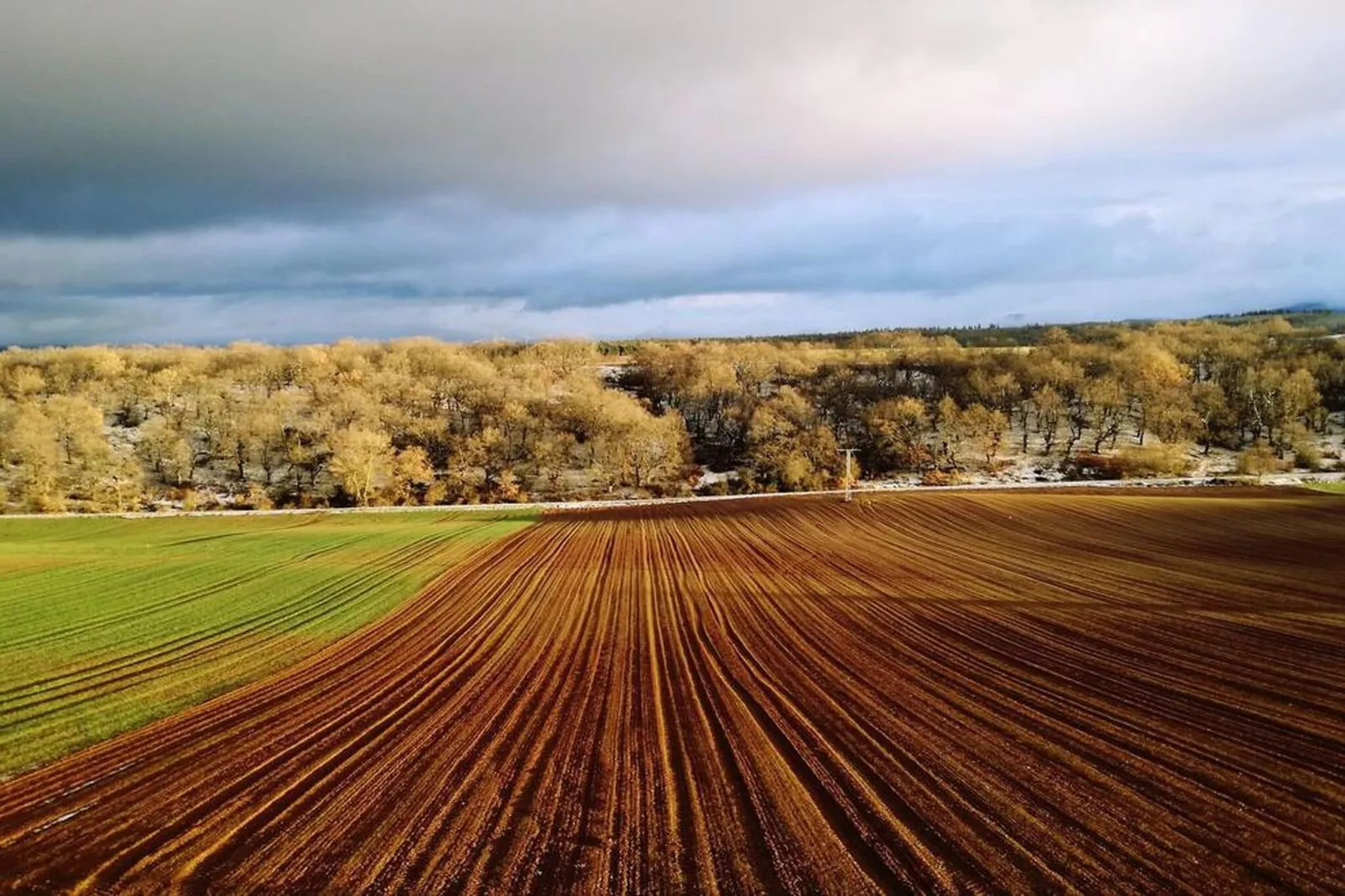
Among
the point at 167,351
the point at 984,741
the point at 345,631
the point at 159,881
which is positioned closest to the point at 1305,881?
the point at 984,741

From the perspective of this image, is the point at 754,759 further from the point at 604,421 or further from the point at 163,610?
the point at 604,421

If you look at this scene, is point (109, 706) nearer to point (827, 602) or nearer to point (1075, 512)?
point (827, 602)

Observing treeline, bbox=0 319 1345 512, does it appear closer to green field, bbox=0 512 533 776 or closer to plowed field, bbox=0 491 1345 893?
green field, bbox=0 512 533 776

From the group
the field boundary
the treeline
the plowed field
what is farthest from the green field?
the treeline

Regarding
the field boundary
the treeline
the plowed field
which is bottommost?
the field boundary

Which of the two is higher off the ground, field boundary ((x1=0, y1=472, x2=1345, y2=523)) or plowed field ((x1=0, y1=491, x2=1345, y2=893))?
plowed field ((x1=0, y1=491, x2=1345, y2=893))

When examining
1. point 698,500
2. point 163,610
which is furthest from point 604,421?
point 163,610

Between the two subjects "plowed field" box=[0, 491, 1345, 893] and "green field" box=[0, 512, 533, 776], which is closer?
"plowed field" box=[0, 491, 1345, 893]
